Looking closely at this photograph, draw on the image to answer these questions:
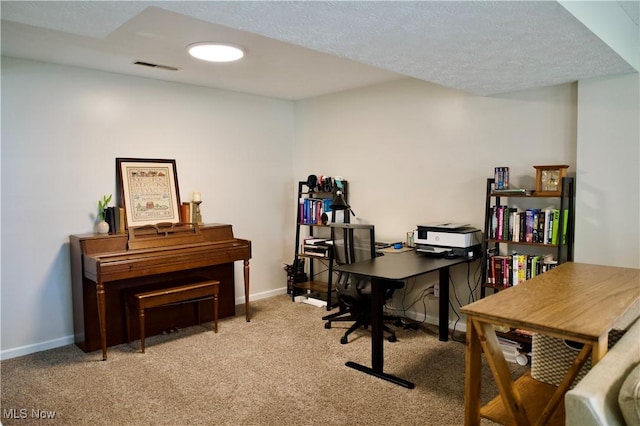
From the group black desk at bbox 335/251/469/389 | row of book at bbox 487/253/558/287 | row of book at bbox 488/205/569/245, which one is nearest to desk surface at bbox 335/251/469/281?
black desk at bbox 335/251/469/389

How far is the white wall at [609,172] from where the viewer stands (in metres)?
2.90

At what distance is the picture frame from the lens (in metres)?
3.97

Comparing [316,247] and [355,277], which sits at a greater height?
[316,247]

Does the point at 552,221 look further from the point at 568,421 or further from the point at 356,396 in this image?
the point at 568,421

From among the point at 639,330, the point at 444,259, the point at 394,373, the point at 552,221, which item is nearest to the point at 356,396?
the point at 394,373

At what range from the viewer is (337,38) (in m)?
2.22

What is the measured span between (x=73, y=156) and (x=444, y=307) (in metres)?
3.38

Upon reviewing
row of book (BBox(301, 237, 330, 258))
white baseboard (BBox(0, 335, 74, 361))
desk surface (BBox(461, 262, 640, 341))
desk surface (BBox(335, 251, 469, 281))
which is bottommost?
white baseboard (BBox(0, 335, 74, 361))

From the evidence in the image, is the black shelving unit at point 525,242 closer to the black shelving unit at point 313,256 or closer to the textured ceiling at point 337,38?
the textured ceiling at point 337,38

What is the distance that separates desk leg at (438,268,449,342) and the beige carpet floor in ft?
0.29

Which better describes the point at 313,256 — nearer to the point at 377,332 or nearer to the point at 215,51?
the point at 377,332

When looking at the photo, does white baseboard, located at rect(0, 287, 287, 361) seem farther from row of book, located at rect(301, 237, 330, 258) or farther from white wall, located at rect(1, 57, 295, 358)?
row of book, located at rect(301, 237, 330, 258)

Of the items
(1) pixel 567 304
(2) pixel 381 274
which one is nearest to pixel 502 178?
(2) pixel 381 274

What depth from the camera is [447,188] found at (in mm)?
4004
